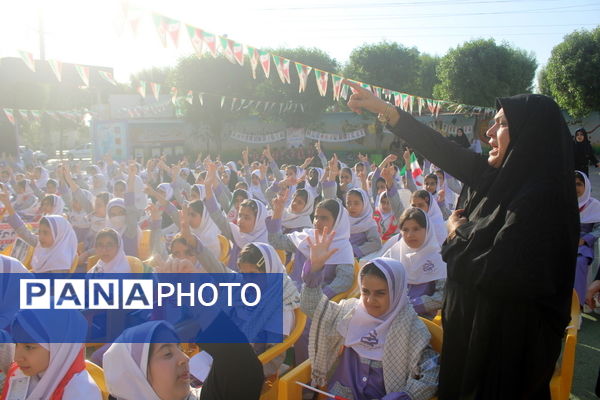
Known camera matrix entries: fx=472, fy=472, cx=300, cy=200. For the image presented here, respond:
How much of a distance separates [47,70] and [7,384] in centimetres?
2265

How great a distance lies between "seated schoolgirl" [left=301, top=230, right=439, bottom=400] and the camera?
217cm

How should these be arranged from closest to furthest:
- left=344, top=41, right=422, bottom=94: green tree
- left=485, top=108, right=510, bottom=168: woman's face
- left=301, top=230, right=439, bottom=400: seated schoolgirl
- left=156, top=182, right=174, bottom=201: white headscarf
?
left=485, top=108, right=510, bottom=168: woman's face
left=301, top=230, right=439, bottom=400: seated schoolgirl
left=156, top=182, right=174, bottom=201: white headscarf
left=344, top=41, right=422, bottom=94: green tree

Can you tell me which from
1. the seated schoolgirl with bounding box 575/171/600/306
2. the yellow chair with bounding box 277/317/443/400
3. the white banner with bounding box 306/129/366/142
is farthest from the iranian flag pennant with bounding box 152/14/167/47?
the white banner with bounding box 306/129/366/142

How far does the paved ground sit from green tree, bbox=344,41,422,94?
23.3 m

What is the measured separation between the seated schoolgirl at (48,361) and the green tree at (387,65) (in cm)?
2556

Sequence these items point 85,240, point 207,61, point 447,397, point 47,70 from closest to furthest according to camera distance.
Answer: point 447,397 → point 85,240 → point 47,70 → point 207,61

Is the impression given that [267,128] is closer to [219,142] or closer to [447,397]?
[219,142]

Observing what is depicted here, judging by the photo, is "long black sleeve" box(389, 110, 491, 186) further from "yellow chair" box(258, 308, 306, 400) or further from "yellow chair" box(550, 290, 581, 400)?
"yellow chair" box(258, 308, 306, 400)

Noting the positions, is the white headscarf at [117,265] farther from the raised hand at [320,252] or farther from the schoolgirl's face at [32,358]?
the raised hand at [320,252]

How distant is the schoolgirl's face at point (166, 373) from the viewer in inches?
71.4

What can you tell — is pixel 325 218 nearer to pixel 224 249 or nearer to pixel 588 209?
pixel 224 249

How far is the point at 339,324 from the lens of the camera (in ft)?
7.84

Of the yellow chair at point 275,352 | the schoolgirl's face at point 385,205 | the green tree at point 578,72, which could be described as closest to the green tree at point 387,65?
the green tree at point 578,72

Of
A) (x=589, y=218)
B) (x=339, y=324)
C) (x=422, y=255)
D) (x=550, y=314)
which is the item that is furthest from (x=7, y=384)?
(x=589, y=218)
